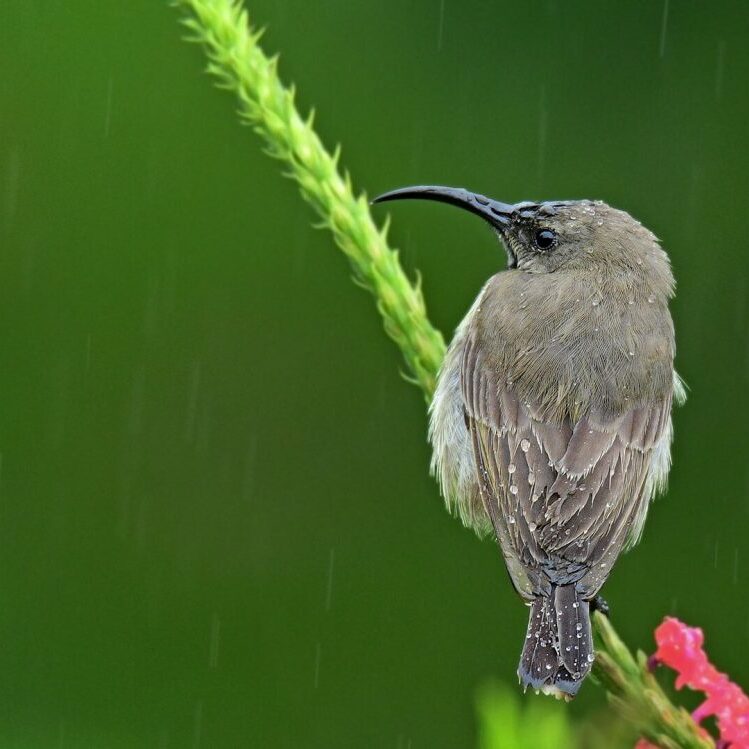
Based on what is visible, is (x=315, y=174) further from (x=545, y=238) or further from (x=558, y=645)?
(x=545, y=238)

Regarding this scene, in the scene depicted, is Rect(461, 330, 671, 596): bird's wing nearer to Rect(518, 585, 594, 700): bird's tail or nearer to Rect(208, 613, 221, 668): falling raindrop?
Rect(518, 585, 594, 700): bird's tail

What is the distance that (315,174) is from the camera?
9.03 feet

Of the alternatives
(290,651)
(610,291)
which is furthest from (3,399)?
(610,291)

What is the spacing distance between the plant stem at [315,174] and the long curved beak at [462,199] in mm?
517

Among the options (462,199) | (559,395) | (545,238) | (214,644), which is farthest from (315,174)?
(214,644)

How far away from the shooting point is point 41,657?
592 centimetres

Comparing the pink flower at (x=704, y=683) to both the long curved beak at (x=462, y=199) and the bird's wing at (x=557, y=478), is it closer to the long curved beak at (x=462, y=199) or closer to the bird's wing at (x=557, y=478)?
the bird's wing at (x=557, y=478)

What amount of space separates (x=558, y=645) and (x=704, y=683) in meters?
0.61

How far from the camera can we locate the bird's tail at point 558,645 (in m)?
2.66

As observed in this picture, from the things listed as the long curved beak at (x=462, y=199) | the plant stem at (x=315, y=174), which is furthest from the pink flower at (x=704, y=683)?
the long curved beak at (x=462, y=199)

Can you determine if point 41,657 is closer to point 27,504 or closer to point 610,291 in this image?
point 27,504

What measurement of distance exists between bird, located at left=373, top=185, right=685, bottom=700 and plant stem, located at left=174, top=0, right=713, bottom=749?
1.88 ft

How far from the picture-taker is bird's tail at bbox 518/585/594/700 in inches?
105

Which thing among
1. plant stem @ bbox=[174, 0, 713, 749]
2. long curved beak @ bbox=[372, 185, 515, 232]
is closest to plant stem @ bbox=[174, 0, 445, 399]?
plant stem @ bbox=[174, 0, 713, 749]
